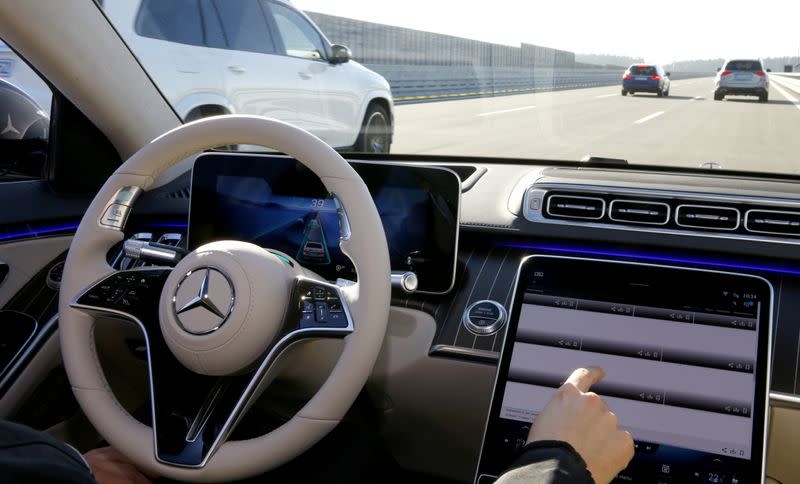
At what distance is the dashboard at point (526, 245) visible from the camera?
88.4 inches

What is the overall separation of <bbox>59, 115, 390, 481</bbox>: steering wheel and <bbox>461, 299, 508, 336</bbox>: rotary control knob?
0.66m

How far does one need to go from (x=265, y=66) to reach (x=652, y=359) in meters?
2.86

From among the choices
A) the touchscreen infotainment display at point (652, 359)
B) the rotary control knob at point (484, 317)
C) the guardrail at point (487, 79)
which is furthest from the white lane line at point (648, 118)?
the touchscreen infotainment display at point (652, 359)

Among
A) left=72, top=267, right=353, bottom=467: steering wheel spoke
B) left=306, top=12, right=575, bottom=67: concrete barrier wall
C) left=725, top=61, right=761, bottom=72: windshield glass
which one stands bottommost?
left=72, top=267, right=353, bottom=467: steering wheel spoke

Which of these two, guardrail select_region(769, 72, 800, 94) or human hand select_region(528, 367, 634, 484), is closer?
human hand select_region(528, 367, 634, 484)

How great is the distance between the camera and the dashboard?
2246 millimetres

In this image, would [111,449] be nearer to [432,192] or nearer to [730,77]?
[432,192]

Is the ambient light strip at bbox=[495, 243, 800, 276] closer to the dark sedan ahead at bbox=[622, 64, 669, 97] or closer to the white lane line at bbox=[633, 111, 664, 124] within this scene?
the dark sedan ahead at bbox=[622, 64, 669, 97]

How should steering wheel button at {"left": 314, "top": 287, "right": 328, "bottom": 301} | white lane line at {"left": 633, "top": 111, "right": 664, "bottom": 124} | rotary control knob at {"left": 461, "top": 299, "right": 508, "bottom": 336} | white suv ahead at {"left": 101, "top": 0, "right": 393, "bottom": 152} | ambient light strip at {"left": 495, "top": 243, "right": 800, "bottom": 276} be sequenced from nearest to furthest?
1. steering wheel button at {"left": 314, "top": 287, "right": 328, "bottom": 301}
2. ambient light strip at {"left": 495, "top": 243, "right": 800, "bottom": 276}
3. rotary control knob at {"left": 461, "top": 299, "right": 508, "bottom": 336}
4. white suv ahead at {"left": 101, "top": 0, "right": 393, "bottom": 152}
5. white lane line at {"left": 633, "top": 111, "right": 664, "bottom": 124}

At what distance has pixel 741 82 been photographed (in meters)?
4.67

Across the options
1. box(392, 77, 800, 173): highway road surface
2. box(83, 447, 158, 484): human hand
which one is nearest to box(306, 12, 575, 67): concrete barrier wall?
box(392, 77, 800, 173): highway road surface

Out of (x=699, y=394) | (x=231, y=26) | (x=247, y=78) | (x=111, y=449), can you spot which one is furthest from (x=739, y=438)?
(x=231, y=26)

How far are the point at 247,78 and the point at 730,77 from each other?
2659 mm

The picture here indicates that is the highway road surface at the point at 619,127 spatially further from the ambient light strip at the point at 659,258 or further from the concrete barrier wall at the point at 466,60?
the ambient light strip at the point at 659,258
